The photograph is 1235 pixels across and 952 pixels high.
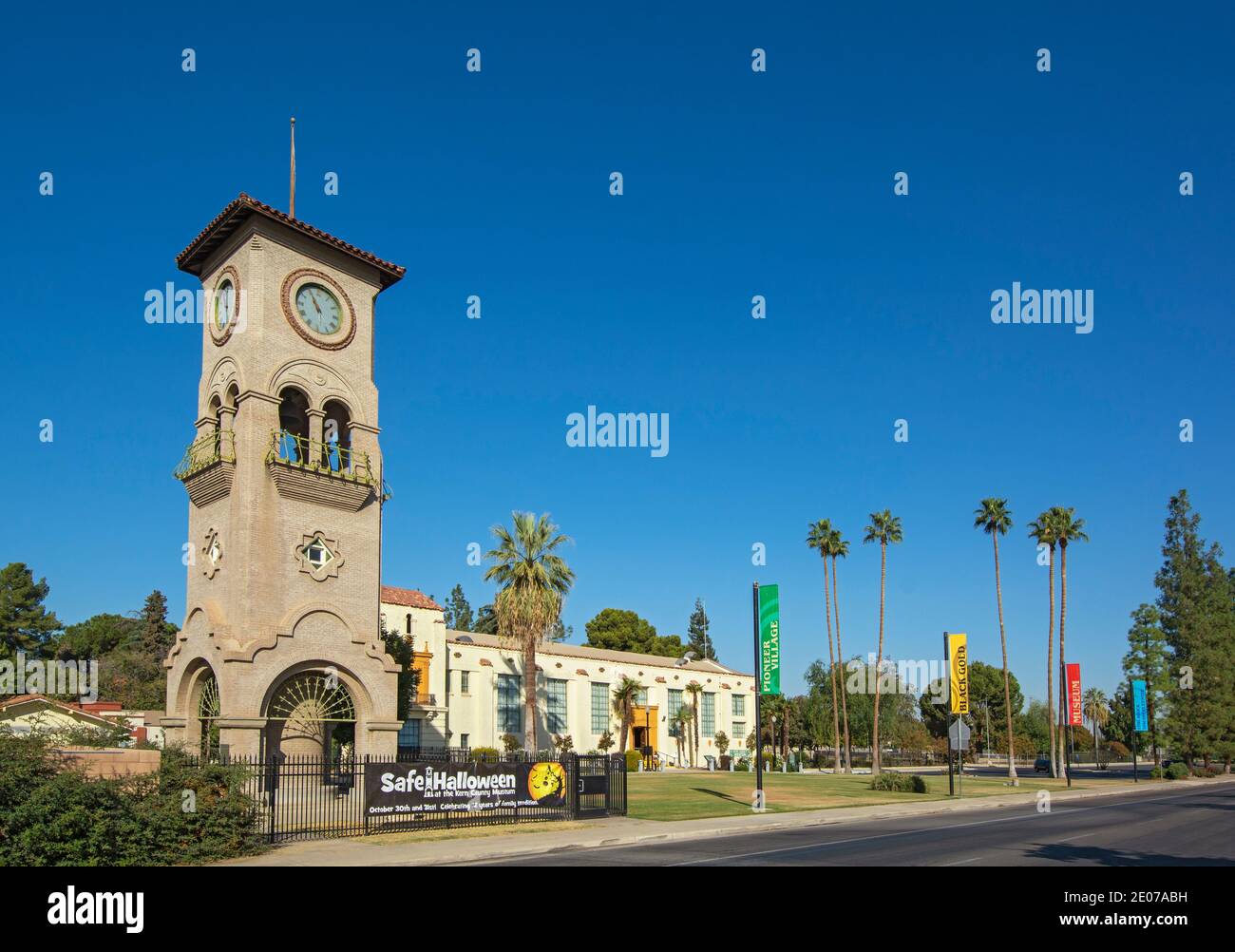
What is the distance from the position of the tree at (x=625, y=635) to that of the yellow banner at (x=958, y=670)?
5525 cm

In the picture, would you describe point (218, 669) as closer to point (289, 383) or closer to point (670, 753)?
point (289, 383)

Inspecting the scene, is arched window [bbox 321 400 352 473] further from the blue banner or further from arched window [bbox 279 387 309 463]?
the blue banner

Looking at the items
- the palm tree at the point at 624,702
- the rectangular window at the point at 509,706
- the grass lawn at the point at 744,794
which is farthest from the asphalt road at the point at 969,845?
the palm tree at the point at 624,702

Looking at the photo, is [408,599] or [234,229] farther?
[408,599]

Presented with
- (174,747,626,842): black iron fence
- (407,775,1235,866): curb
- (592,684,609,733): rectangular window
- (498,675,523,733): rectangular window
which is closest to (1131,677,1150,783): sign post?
(407,775,1235,866): curb

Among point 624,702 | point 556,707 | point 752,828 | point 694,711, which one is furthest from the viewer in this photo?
point 694,711

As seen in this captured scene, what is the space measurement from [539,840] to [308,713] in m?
9.13

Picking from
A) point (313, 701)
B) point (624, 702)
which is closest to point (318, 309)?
point (313, 701)

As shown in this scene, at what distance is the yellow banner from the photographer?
1887 inches

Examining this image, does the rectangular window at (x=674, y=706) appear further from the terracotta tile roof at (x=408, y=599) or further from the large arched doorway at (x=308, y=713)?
the large arched doorway at (x=308, y=713)

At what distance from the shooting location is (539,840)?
23875 millimetres

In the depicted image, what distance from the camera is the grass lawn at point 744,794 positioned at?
3369 cm

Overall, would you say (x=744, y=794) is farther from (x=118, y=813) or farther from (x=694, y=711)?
(x=694, y=711)

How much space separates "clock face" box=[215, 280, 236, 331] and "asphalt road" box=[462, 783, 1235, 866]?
19.5 metres
